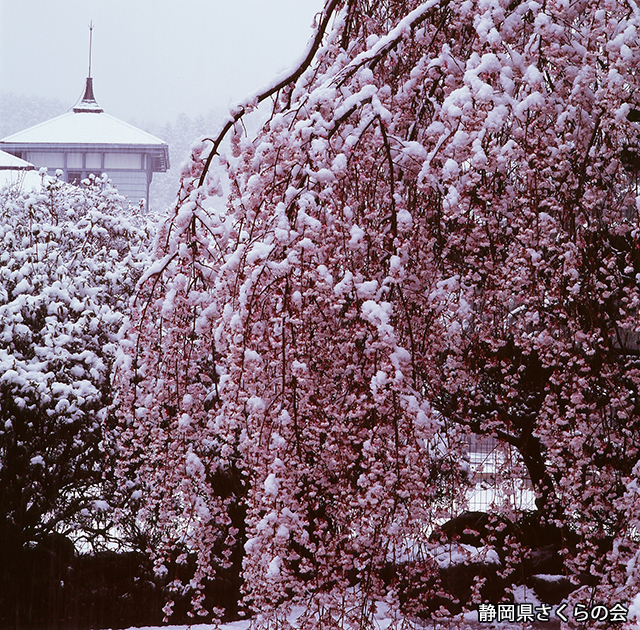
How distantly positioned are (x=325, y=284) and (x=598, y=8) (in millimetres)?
1195

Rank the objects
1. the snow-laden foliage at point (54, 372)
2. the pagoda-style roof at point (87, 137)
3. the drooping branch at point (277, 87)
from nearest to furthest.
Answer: the drooping branch at point (277, 87) < the snow-laden foliage at point (54, 372) < the pagoda-style roof at point (87, 137)

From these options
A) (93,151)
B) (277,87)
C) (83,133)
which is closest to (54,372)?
(277,87)

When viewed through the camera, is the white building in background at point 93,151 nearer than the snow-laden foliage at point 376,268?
No

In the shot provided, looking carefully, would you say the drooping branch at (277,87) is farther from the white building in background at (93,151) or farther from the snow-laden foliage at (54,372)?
the white building in background at (93,151)

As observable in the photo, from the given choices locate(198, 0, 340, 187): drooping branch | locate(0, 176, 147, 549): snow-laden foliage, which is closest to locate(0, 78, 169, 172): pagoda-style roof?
locate(0, 176, 147, 549): snow-laden foliage

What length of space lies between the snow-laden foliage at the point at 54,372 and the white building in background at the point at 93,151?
13534 millimetres

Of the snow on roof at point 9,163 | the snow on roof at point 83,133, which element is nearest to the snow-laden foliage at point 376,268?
the snow on roof at point 9,163

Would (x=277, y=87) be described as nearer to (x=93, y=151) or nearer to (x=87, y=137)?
(x=93, y=151)

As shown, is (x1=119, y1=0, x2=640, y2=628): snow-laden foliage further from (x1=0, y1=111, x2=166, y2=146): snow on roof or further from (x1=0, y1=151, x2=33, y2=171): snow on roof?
(x1=0, y1=111, x2=166, y2=146): snow on roof

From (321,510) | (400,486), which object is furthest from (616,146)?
(321,510)

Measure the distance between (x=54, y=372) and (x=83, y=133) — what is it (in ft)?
50.6

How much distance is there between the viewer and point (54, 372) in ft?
18.8

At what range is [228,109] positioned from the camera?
2.57 m

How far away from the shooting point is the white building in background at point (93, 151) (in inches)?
758
